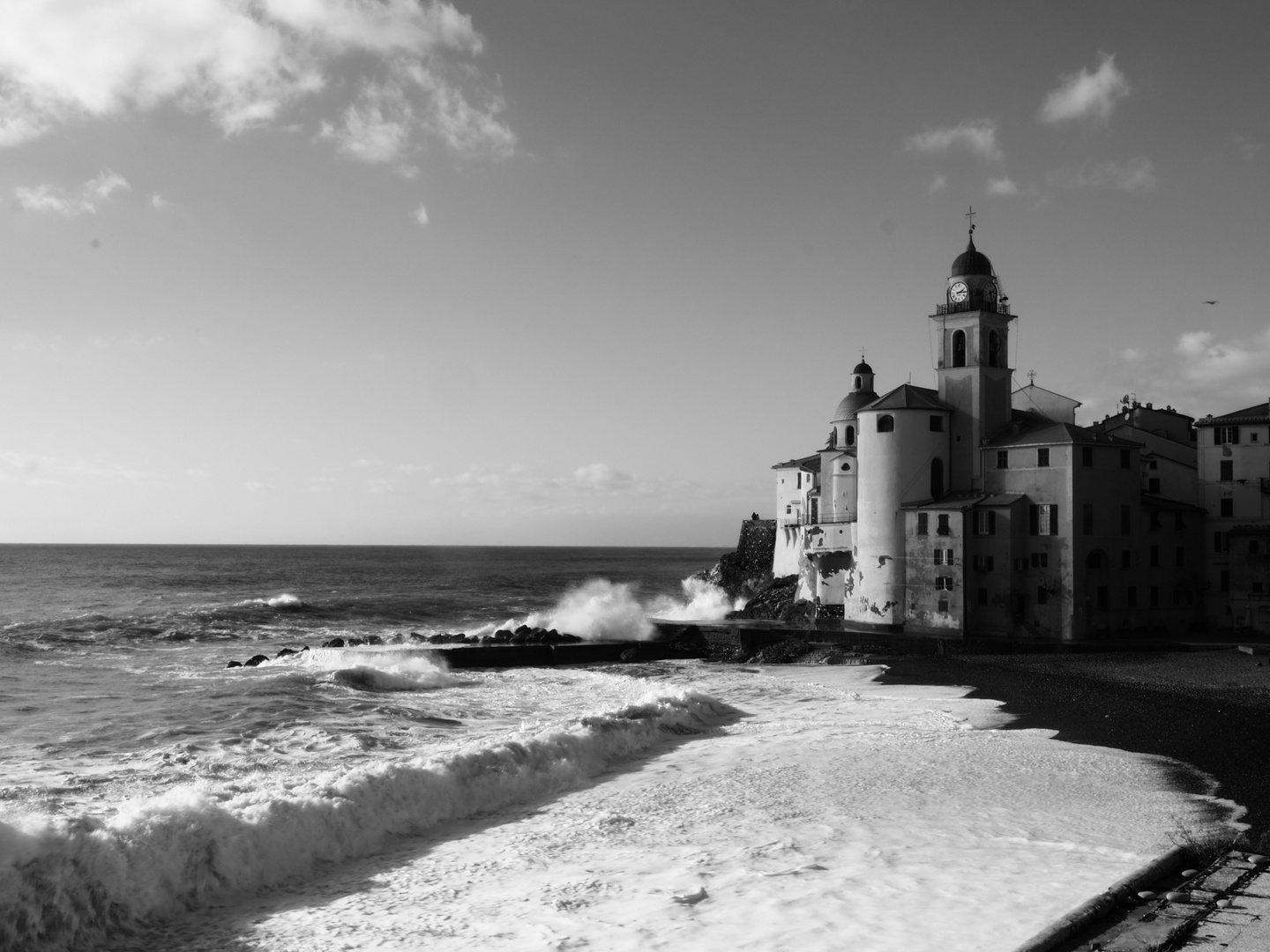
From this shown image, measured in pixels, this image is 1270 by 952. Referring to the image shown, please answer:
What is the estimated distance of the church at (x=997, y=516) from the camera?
1650 inches

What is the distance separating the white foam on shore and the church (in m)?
21.4

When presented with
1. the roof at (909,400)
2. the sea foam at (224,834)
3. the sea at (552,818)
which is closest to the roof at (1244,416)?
the roof at (909,400)

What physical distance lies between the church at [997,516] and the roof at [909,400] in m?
0.07

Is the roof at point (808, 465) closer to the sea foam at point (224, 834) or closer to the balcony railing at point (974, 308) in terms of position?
the balcony railing at point (974, 308)

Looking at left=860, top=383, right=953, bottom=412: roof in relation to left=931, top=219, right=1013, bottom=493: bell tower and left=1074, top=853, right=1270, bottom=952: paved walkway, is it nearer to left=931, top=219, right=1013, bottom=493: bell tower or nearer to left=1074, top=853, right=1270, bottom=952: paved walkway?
left=931, top=219, right=1013, bottom=493: bell tower

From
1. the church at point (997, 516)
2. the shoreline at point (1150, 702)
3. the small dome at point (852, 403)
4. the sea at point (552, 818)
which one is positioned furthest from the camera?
the small dome at point (852, 403)

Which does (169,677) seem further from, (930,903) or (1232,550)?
(1232,550)

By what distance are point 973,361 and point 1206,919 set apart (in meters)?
37.1

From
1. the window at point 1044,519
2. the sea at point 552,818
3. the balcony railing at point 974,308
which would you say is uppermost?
the balcony railing at point 974,308

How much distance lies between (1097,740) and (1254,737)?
318 cm

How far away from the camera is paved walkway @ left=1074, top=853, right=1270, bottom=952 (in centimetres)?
1034

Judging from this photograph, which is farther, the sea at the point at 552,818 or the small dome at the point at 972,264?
the small dome at the point at 972,264

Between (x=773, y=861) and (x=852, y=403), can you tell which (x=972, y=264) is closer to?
(x=852, y=403)

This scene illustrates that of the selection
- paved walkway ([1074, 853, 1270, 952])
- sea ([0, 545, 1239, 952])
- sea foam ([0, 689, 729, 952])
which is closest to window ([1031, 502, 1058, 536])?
sea ([0, 545, 1239, 952])
